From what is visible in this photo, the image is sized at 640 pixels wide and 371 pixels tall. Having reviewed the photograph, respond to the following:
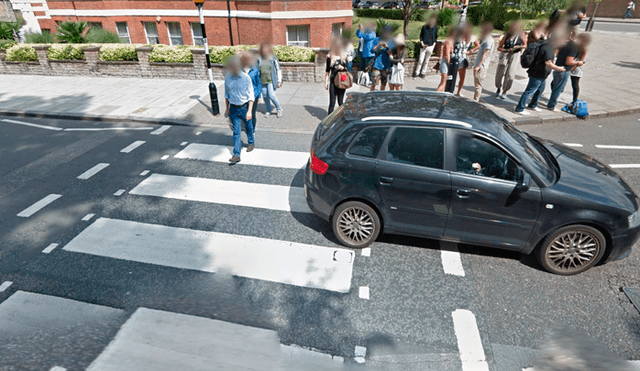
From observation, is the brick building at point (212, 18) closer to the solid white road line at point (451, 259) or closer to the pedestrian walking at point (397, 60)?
the pedestrian walking at point (397, 60)

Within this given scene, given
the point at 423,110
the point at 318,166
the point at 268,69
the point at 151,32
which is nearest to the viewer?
the point at 423,110

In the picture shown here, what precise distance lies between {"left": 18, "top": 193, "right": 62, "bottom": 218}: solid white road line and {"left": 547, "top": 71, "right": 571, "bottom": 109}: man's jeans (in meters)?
11.5

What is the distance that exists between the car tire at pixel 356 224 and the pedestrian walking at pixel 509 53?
843 cm

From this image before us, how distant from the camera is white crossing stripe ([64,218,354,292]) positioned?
434 cm

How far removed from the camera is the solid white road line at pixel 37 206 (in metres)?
5.61

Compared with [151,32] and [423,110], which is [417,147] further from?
[151,32]

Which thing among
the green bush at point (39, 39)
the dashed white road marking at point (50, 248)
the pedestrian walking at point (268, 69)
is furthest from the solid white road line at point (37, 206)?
the green bush at point (39, 39)

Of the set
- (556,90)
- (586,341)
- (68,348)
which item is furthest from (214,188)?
(556,90)

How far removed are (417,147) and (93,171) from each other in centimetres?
624

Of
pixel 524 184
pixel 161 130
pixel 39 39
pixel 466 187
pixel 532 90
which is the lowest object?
pixel 161 130

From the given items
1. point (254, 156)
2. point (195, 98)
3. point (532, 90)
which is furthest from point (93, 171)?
point (532, 90)

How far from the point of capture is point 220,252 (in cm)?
472

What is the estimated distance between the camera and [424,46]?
12.4 metres

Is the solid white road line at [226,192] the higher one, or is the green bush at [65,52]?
the green bush at [65,52]
